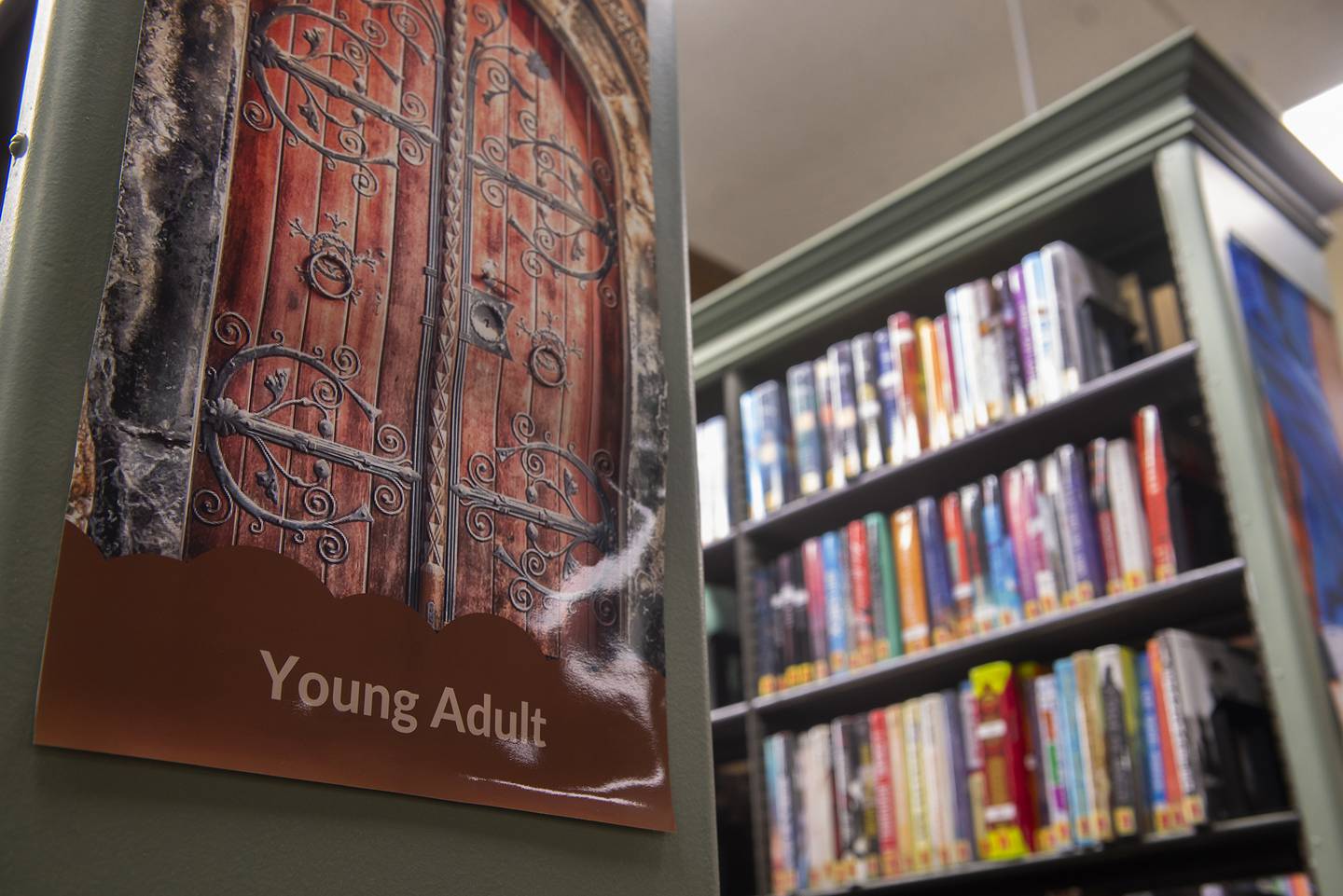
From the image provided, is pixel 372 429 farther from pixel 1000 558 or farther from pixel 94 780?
pixel 1000 558

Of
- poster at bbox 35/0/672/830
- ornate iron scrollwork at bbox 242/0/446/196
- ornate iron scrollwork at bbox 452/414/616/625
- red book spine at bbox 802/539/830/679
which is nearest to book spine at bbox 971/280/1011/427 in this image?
red book spine at bbox 802/539/830/679

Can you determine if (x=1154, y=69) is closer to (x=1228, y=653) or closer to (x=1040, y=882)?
(x=1228, y=653)

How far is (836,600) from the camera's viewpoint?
2.42m

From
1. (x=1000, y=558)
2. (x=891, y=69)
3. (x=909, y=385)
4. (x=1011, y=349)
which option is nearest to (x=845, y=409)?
(x=909, y=385)

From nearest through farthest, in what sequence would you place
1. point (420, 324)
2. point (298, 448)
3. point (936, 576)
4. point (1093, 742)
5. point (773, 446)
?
1. point (298, 448)
2. point (420, 324)
3. point (1093, 742)
4. point (936, 576)
5. point (773, 446)

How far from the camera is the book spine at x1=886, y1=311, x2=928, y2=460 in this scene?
7.80 ft

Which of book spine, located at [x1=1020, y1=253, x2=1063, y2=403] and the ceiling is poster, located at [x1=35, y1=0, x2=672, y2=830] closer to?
book spine, located at [x1=1020, y1=253, x2=1063, y2=403]

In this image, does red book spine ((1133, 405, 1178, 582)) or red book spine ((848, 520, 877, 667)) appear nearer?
red book spine ((1133, 405, 1178, 582))

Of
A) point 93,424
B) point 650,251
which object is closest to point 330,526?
point 93,424

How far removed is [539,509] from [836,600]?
1.53 m

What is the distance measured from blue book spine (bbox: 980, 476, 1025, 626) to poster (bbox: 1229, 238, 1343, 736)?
1.54 feet

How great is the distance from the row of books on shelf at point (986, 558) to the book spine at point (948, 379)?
0.41 ft

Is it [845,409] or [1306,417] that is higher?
[845,409]

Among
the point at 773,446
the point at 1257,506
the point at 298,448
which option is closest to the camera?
the point at 298,448
